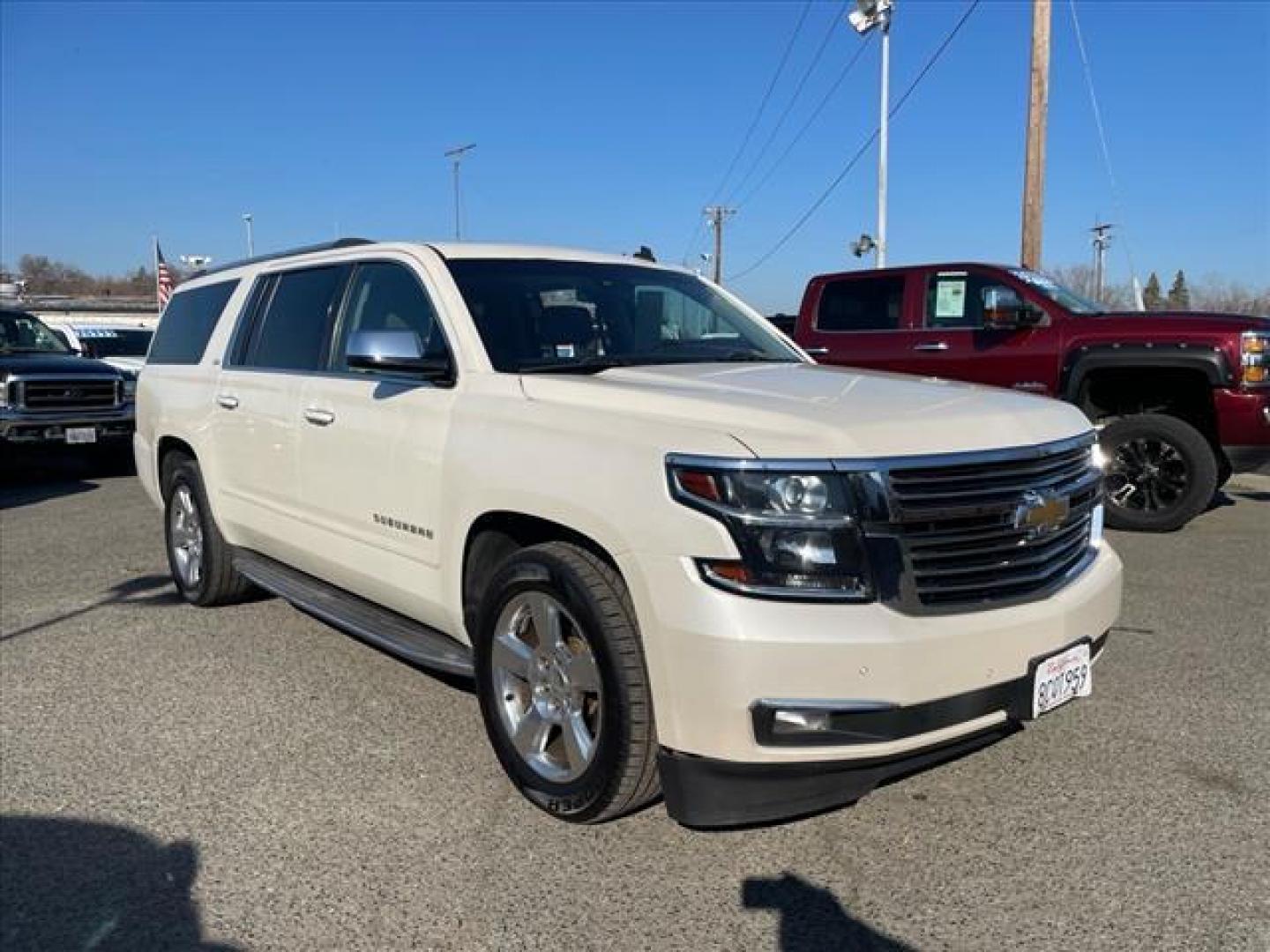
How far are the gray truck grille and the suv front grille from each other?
11194mm

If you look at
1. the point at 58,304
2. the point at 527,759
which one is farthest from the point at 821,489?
the point at 58,304

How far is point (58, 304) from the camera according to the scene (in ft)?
165

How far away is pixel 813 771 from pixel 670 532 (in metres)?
0.74

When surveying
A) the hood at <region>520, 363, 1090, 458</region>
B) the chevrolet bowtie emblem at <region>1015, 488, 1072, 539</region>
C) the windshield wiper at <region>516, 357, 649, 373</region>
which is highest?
the windshield wiper at <region>516, 357, 649, 373</region>

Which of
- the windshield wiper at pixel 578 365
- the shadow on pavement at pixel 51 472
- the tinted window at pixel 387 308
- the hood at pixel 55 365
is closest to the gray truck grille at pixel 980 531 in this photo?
the windshield wiper at pixel 578 365

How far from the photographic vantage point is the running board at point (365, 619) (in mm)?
3824

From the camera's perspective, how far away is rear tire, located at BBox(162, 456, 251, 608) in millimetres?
5707

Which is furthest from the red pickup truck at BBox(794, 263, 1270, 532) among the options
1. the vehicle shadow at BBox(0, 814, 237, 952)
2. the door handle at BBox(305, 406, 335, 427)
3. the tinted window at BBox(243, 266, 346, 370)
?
the vehicle shadow at BBox(0, 814, 237, 952)

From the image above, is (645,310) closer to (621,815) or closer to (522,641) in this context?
(522,641)

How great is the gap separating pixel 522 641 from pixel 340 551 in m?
1.28

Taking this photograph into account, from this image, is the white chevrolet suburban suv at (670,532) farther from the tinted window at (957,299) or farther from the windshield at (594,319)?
the tinted window at (957,299)

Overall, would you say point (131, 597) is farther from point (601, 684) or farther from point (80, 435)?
point (80, 435)

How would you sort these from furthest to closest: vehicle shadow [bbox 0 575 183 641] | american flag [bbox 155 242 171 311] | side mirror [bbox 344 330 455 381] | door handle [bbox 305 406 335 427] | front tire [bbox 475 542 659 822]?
american flag [bbox 155 242 171 311], vehicle shadow [bbox 0 575 183 641], door handle [bbox 305 406 335 427], side mirror [bbox 344 330 455 381], front tire [bbox 475 542 659 822]

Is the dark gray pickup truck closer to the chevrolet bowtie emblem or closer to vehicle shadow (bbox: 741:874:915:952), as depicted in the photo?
vehicle shadow (bbox: 741:874:915:952)
